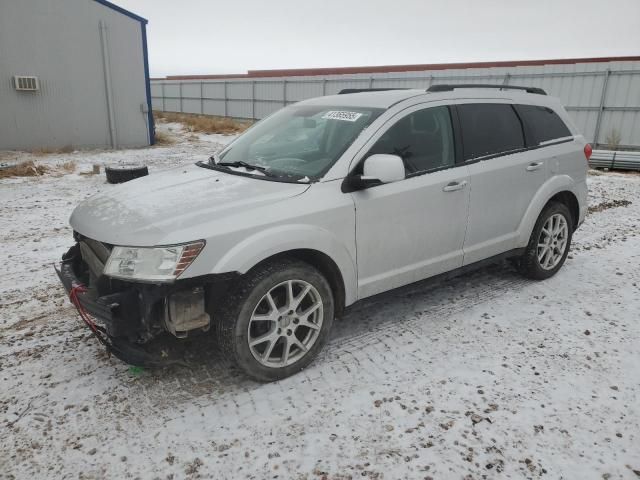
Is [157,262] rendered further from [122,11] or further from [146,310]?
[122,11]

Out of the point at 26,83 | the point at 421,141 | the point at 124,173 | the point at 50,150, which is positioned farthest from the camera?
the point at 50,150

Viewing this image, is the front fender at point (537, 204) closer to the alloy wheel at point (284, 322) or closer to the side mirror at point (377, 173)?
the side mirror at point (377, 173)

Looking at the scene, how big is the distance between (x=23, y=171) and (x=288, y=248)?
9.86 meters

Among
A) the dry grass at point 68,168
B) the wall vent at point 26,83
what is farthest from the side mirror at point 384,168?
the wall vent at point 26,83

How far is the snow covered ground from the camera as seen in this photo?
7.84 ft

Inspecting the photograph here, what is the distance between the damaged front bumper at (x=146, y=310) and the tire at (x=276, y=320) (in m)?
0.14

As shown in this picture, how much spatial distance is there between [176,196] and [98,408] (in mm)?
1350

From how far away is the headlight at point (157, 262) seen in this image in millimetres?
2547

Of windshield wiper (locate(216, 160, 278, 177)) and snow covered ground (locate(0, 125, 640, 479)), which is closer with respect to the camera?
snow covered ground (locate(0, 125, 640, 479))

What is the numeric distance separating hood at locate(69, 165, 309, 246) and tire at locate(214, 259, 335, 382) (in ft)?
1.42

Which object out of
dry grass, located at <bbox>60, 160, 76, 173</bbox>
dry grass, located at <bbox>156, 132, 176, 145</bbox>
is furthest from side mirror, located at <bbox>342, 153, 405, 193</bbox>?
dry grass, located at <bbox>156, 132, 176, 145</bbox>

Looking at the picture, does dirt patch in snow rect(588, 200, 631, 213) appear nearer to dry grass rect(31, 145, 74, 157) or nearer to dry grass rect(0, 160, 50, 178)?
dry grass rect(0, 160, 50, 178)

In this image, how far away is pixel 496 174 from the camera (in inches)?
155

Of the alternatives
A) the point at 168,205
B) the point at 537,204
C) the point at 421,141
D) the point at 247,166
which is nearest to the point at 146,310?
the point at 168,205
